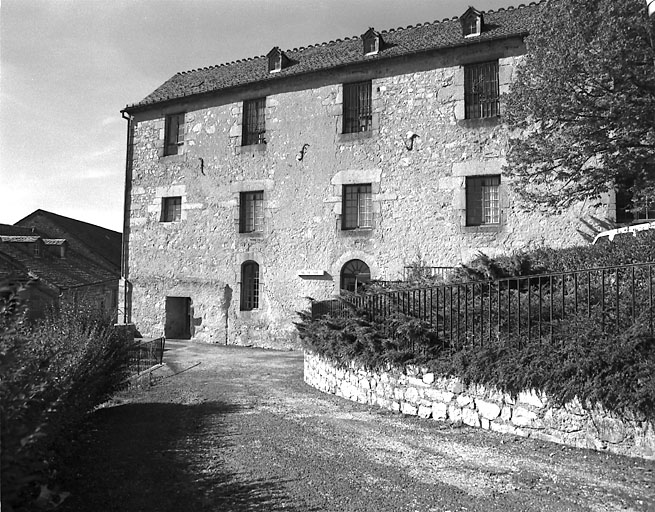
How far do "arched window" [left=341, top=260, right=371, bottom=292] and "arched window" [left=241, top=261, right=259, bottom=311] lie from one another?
3249 mm

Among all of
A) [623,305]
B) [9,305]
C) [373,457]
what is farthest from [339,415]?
[9,305]

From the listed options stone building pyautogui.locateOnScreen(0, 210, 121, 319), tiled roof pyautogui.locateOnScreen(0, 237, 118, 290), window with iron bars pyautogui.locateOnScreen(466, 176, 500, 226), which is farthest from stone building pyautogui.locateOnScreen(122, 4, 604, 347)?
tiled roof pyautogui.locateOnScreen(0, 237, 118, 290)

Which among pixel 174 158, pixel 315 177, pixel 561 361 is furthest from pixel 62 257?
pixel 561 361

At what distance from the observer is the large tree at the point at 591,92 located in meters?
8.22

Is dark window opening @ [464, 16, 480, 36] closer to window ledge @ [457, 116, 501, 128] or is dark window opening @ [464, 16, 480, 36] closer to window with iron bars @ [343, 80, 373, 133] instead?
window ledge @ [457, 116, 501, 128]

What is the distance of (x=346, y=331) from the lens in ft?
25.9

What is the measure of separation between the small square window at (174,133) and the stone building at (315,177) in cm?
5

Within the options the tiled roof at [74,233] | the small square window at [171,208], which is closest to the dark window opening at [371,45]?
the small square window at [171,208]

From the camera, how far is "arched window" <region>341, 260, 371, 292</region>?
1462 cm

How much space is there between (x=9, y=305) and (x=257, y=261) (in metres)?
12.2

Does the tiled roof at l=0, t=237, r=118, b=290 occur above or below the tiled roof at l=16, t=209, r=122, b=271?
below

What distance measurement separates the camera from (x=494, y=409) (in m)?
5.71

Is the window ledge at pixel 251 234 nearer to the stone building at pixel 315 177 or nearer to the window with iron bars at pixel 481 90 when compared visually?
the stone building at pixel 315 177

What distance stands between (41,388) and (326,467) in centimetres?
264
